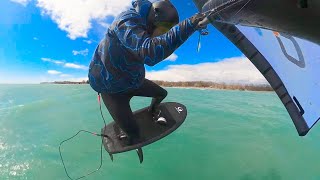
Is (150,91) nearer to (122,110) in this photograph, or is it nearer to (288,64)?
(122,110)

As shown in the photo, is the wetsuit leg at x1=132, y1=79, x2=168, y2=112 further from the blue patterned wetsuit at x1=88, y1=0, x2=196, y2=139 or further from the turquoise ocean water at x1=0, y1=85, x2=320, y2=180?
the turquoise ocean water at x1=0, y1=85, x2=320, y2=180

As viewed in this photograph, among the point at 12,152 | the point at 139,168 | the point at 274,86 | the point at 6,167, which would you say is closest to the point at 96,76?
the point at 274,86

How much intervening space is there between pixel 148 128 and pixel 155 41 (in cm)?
246

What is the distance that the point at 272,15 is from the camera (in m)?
2.50

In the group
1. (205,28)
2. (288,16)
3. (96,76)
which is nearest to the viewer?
(288,16)

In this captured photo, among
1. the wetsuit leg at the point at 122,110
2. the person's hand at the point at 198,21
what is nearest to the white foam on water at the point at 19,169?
the wetsuit leg at the point at 122,110

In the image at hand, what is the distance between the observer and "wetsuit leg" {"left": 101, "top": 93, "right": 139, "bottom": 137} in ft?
14.7

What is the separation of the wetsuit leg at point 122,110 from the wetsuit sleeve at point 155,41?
1.47 metres

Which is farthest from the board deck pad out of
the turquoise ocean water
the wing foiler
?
the turquoise ocean water

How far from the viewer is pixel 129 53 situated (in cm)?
389

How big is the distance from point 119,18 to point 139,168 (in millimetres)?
6418

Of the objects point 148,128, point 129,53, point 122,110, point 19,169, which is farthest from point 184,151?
point 129,53

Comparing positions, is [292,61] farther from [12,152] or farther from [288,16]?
[12,152]

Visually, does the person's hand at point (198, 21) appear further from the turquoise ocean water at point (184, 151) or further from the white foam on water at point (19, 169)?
the white foam on water at point (19, 169)
